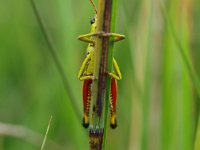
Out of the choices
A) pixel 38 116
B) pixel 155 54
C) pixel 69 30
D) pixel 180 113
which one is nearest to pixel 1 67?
pixel 38 116

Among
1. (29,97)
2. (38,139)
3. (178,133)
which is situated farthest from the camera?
(29,97)

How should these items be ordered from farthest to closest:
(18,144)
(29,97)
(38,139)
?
(29,97)
(18,144)
(38,139)

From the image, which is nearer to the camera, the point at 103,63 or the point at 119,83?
the point at 103,63

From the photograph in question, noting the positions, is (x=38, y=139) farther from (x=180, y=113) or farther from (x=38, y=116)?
(x=180, y=113)

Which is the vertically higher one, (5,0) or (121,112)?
(5,0)

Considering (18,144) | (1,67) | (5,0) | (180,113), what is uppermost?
(5,0)

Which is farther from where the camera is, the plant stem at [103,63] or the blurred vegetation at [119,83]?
the blurred vegetation at [119,83]

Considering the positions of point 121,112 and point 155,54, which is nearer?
point 155,54

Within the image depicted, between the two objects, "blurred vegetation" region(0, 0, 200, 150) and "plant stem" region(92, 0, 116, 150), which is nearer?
"plant stem" region(92, 0, 116, 150)
